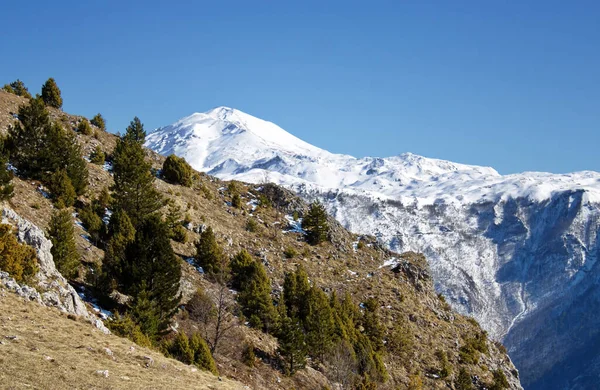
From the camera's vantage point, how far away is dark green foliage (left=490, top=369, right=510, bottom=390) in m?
63.2

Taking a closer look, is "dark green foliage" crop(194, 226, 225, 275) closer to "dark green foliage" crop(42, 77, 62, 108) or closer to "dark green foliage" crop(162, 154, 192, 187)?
"dark green foliage" crop(162, 154, 192, 187)

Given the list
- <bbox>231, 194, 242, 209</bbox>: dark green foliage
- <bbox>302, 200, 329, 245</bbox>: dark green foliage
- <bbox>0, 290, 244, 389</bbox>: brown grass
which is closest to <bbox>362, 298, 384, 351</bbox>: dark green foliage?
<bbox>302, 200, 329, 245</bbox>: dark green foliage

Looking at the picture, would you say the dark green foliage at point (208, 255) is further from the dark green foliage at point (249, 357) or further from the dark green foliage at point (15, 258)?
the dark green foliage at point (15, 258)

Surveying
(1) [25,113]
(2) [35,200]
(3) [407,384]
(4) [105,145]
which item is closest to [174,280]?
(2) [35,200]

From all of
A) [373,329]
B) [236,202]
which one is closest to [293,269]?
[373,329]

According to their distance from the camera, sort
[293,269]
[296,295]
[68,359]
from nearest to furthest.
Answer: [68,359], [296,295], [293,269]

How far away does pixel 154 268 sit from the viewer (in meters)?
34.3

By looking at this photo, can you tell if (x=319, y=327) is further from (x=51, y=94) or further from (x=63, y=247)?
(x=51, y=94)

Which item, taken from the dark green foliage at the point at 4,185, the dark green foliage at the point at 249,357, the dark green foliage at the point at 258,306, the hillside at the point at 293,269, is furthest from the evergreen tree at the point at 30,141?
the dark green foliage at the point at 249,357

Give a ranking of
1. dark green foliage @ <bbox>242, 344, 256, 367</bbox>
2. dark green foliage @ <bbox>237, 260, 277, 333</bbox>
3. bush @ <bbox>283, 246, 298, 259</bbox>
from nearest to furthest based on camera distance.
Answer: dark green foliage @ <bbox>242, 344, 256, 367</bbox> → dark green foliage @ <bbox>237, 260, 277, 333</bbox> → bush @ <bbox>283, 246, 298, 259</bbox>

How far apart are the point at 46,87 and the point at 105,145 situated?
13.9 m

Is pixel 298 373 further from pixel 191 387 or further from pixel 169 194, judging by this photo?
pixel 169 194

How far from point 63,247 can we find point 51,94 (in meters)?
48.0

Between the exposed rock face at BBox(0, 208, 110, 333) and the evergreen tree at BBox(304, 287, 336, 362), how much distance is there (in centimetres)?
2331
